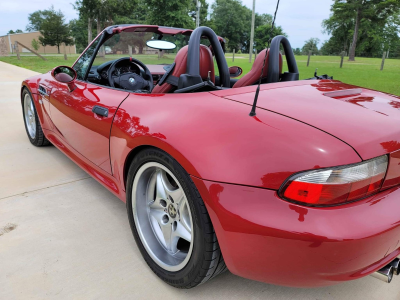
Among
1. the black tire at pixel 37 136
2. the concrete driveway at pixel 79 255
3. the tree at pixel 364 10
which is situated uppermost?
the tree at pixel 364 10

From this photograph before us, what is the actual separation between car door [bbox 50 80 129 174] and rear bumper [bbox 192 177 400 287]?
3.39ft

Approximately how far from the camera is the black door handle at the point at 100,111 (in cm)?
209

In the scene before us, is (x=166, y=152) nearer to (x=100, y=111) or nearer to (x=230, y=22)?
(x=100, y=111)

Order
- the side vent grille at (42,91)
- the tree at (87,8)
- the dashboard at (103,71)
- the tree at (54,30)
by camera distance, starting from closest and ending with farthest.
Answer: the dashboard at (103,71) < the side vent grille at (42,91) < the tree at (87,8) < the tree at (54,30)

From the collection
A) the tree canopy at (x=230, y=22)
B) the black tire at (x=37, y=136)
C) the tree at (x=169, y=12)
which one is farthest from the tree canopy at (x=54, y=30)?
the black tire at (x=37, y=136)

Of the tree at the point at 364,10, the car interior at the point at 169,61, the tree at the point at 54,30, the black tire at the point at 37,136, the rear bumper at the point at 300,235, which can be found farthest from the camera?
the tree at the point at 364,10

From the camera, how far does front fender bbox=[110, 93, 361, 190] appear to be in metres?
1.21

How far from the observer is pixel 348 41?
51125mm

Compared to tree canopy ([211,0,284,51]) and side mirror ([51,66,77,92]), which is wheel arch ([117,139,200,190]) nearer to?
side mirror ([51,66,77,92])

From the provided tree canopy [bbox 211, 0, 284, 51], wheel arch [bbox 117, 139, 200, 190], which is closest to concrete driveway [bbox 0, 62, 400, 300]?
wheel arch [bbox 117, 139, 200, 190]

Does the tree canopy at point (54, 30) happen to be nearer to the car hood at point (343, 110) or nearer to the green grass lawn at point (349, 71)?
the green grass lawn at point (349, 71)

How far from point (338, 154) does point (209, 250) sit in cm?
68

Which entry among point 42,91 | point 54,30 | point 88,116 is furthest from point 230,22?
point 88,116

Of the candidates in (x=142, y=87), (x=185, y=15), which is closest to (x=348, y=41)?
(x=185, y=15)
